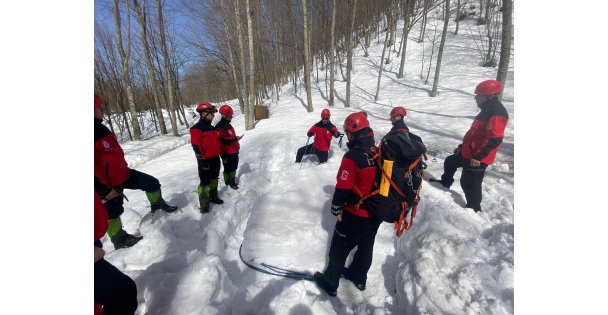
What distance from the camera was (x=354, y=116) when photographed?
260 centimetres

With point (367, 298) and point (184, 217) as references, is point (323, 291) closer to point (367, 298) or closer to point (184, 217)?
point (367, 298)

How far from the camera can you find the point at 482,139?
11.4 feet

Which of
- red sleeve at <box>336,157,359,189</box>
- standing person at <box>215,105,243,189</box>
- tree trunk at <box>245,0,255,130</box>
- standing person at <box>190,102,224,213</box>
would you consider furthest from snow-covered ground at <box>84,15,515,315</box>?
tree trunk at <box>245,0,255,130</box>

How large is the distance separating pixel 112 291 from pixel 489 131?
4.31 metres

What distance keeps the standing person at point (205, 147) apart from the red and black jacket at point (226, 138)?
20.4 inches

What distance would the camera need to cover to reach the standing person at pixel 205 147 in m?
3.81

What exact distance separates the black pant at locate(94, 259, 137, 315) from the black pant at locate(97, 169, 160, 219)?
1339mm

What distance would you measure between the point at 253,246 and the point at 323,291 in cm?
114

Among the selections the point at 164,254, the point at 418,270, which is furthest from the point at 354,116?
the point at 164,254

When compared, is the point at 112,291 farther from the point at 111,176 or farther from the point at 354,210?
the point at 354,210

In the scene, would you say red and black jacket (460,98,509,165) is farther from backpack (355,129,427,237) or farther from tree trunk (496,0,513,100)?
tree trunk (496,0,513,100)

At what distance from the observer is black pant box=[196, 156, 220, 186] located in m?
3.89

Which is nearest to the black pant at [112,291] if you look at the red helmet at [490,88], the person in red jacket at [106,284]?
the person in red jacket at [106,284]

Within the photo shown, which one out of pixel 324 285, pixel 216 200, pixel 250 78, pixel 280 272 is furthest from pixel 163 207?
pixel 250 78
